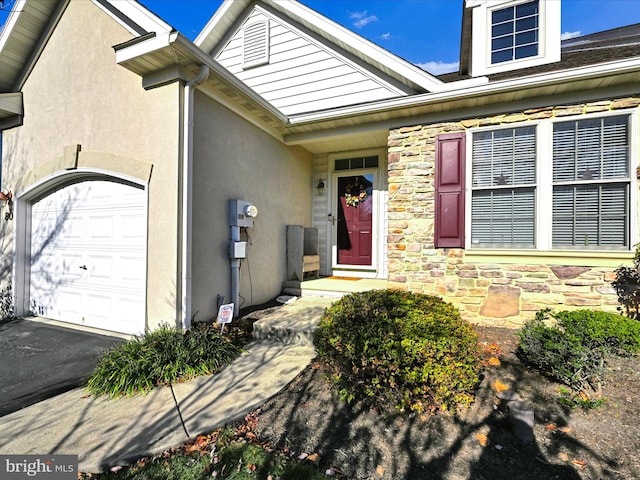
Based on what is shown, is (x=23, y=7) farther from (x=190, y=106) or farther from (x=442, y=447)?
(x=442, y=447)

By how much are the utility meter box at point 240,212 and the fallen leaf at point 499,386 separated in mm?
3815

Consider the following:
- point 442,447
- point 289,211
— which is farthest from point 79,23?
point 442,447

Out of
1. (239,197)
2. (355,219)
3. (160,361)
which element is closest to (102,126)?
(239,197)

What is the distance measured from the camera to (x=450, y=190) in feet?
15.2

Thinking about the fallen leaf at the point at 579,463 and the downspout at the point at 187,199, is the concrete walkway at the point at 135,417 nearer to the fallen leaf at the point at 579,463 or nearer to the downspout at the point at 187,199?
the downspout at the point at 187,199

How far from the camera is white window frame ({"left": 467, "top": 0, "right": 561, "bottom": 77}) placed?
475 cm

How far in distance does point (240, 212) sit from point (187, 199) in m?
0.92

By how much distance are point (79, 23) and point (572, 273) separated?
8221 millimetres

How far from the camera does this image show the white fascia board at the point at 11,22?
16.3 ft

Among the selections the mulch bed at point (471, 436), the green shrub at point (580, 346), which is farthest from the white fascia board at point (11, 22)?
the green shrub at point (580, 346)

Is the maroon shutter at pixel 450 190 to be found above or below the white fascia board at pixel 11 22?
below

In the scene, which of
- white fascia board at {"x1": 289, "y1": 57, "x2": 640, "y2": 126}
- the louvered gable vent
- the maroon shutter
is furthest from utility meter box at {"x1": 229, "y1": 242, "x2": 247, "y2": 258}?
the louvered gable vent

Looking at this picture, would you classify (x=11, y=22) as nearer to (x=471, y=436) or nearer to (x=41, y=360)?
(x=41, y=360)

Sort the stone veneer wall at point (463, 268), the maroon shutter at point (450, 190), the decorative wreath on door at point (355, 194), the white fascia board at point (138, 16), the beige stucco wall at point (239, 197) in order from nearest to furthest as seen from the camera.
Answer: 1. the white fascia board at point (138, 16)
2. the stone veneer wall at point (463, 268)
3. the beige stucco wall at point (239, 197)
4. the maroon shutter at point (450, 190)
5. the decorative wreath on door at point (355, 194)
